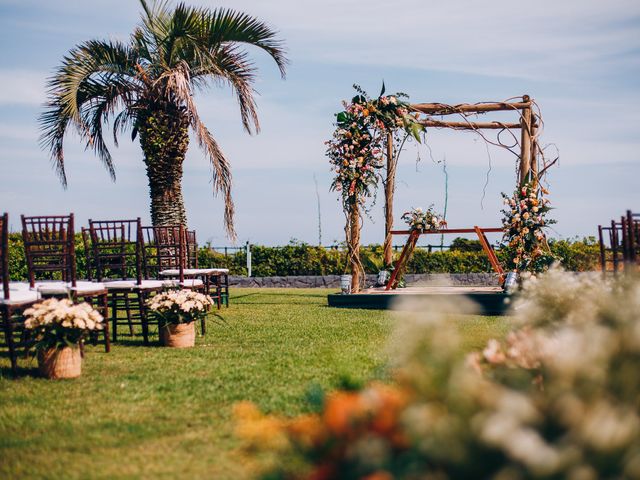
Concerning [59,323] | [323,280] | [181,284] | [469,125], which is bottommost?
[323,280]

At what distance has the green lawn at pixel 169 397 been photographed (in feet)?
12.5

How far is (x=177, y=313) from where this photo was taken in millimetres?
7973

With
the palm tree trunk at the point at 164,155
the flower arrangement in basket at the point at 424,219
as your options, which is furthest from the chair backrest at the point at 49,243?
the flower arrangement in basket at the point at 424,219

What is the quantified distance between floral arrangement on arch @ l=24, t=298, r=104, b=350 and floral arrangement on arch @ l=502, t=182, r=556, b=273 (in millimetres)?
8231

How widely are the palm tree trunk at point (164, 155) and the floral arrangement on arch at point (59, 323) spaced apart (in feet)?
24.1

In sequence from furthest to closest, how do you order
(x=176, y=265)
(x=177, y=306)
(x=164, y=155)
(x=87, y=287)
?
(x=164, y=155), (x=176, y=265), (x=177, y=306), (x=87, y=287)

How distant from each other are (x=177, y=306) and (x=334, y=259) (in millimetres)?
12852

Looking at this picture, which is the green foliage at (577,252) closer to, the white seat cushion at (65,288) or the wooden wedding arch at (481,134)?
the wooden wedding arch at (481,134)

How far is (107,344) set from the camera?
7703 millimetres

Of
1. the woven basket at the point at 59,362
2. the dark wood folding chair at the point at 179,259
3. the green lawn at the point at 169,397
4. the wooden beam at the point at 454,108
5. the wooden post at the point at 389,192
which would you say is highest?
the wooden beam at the point at 454,108

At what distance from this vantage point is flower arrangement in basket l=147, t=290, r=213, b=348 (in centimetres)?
789

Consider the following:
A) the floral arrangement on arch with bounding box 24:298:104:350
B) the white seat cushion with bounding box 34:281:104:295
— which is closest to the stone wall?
the white seat cushion with bounding box 34:281:104:295

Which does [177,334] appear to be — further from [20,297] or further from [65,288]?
[20,297]

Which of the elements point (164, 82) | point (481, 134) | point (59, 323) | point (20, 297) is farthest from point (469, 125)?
point (59, 323)
